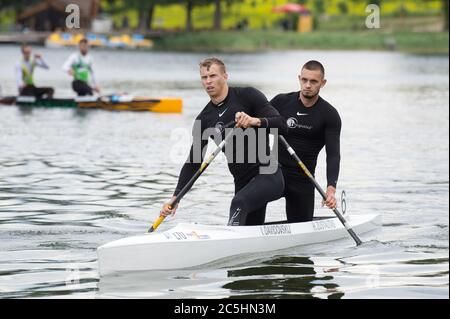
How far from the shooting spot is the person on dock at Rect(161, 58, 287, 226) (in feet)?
41.4

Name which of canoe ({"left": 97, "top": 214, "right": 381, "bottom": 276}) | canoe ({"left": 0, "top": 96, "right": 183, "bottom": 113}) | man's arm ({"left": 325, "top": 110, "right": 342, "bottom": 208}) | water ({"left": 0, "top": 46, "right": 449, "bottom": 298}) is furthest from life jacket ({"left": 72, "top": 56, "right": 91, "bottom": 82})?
man's arm ({"left": 325, "top": 110, "right": 342, "bottom": 208})

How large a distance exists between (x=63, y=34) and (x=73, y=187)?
116 meters

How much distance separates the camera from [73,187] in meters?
19.3

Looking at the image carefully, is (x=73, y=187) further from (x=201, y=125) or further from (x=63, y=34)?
(x=63, y=34)

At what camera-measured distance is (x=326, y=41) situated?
109m

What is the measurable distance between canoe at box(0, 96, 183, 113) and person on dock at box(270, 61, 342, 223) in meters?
21.1

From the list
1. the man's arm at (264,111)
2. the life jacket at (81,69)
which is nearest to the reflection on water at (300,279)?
the man's arm at (264,111)

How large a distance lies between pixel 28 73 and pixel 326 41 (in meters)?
77.0

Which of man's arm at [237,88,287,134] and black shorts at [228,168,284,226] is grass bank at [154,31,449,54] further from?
man's arm at [237,88,287,134]

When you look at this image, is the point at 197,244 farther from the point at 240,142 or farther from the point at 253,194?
the point at 240,142

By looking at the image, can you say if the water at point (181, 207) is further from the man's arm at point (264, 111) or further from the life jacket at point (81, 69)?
the man's arm at point (264, 111)

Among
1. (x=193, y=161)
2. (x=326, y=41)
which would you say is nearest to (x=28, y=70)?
(x=193, y=161)

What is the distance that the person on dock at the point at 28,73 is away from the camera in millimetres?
34031

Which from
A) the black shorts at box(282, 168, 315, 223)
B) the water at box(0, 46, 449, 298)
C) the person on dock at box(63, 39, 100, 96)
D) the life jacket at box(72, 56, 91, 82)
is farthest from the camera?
the life jacket at box(72, 56, 91, 82)
